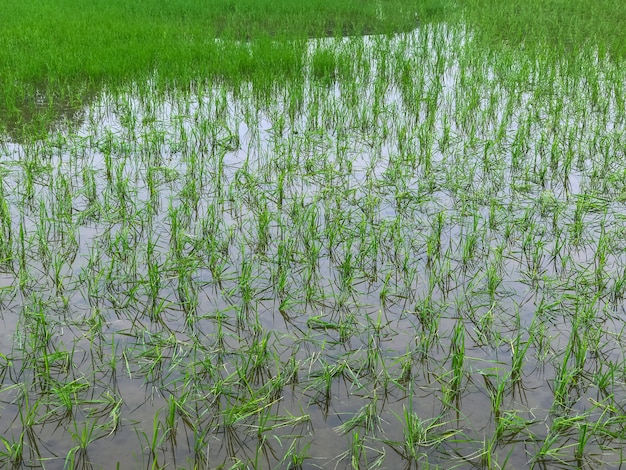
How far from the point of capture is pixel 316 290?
142 inches

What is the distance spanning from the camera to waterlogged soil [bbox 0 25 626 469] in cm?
258

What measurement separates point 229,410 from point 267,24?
420 inches

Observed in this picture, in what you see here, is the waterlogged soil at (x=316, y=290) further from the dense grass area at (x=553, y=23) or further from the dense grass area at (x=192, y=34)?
the dense grass area at (x=553, y=23)

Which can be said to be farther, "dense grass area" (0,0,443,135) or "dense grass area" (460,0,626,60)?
"dense grass area" (460,0,626,60)

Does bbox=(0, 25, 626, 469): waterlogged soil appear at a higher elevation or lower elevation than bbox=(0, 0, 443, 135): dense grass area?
lower

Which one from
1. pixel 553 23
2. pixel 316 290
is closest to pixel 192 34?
pixel 553 23

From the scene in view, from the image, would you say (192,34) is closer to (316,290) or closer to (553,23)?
(553,23)

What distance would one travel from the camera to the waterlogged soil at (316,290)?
2.58m

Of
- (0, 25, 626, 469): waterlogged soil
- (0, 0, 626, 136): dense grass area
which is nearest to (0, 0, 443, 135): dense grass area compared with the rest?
(0, 0, 626, 136): dense grass area

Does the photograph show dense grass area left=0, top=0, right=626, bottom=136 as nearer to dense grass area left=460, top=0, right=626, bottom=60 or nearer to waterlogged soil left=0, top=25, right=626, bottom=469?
dense grass area left=460, top=0, right=626, bottom=60

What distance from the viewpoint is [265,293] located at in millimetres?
3586

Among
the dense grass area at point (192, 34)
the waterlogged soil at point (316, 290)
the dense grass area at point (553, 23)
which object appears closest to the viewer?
the waterlogged soil at point (316, 290)

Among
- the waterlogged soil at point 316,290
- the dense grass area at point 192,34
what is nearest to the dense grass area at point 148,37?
the dense grass area at point 192,34

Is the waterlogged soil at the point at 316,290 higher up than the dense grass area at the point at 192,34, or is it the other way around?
the dense grass area at the point at 192,34
